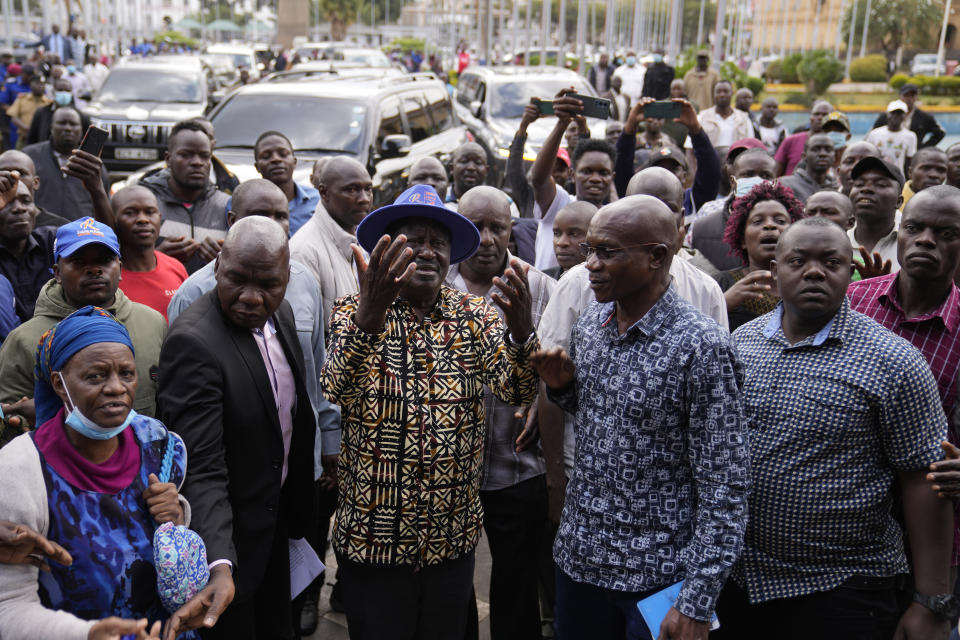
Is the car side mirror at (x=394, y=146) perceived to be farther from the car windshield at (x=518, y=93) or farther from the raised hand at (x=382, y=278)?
the raised hand at (x=382, y=278)

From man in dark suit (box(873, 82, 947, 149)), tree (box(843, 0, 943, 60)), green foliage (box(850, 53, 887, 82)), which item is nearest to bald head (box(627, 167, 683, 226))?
man in dark suit (box(873, 82, 947, 149))

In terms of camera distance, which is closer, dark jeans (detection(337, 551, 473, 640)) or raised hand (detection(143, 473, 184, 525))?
raised hand (detection(143, 473, 184, 525))

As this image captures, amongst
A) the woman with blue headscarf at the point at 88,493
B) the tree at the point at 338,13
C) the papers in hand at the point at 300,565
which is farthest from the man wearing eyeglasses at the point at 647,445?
the tree at the point at 338,13

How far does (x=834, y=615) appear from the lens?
114 inches

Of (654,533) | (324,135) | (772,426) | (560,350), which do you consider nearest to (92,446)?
(560,350)

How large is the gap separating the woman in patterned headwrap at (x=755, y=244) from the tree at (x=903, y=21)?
57.4 metres

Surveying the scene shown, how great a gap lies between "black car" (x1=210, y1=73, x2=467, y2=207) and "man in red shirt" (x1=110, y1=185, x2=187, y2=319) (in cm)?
350

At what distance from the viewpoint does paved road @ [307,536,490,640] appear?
434 centimetres

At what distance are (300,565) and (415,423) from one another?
0.97 metres

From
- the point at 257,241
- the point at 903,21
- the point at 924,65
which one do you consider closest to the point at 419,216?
the point at 257,241

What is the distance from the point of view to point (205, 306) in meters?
3.13

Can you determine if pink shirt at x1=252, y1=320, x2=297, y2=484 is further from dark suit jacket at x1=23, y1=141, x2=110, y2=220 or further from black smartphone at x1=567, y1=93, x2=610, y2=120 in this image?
dark suit jacket at x1=23, y1=141, x2=110, y2=220

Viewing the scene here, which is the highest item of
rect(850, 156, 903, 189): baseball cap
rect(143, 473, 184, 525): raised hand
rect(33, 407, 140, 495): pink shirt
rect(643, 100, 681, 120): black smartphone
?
rect(643, 100, 681, 120): black smartphone

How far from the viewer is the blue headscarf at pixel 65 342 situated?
104 inches
